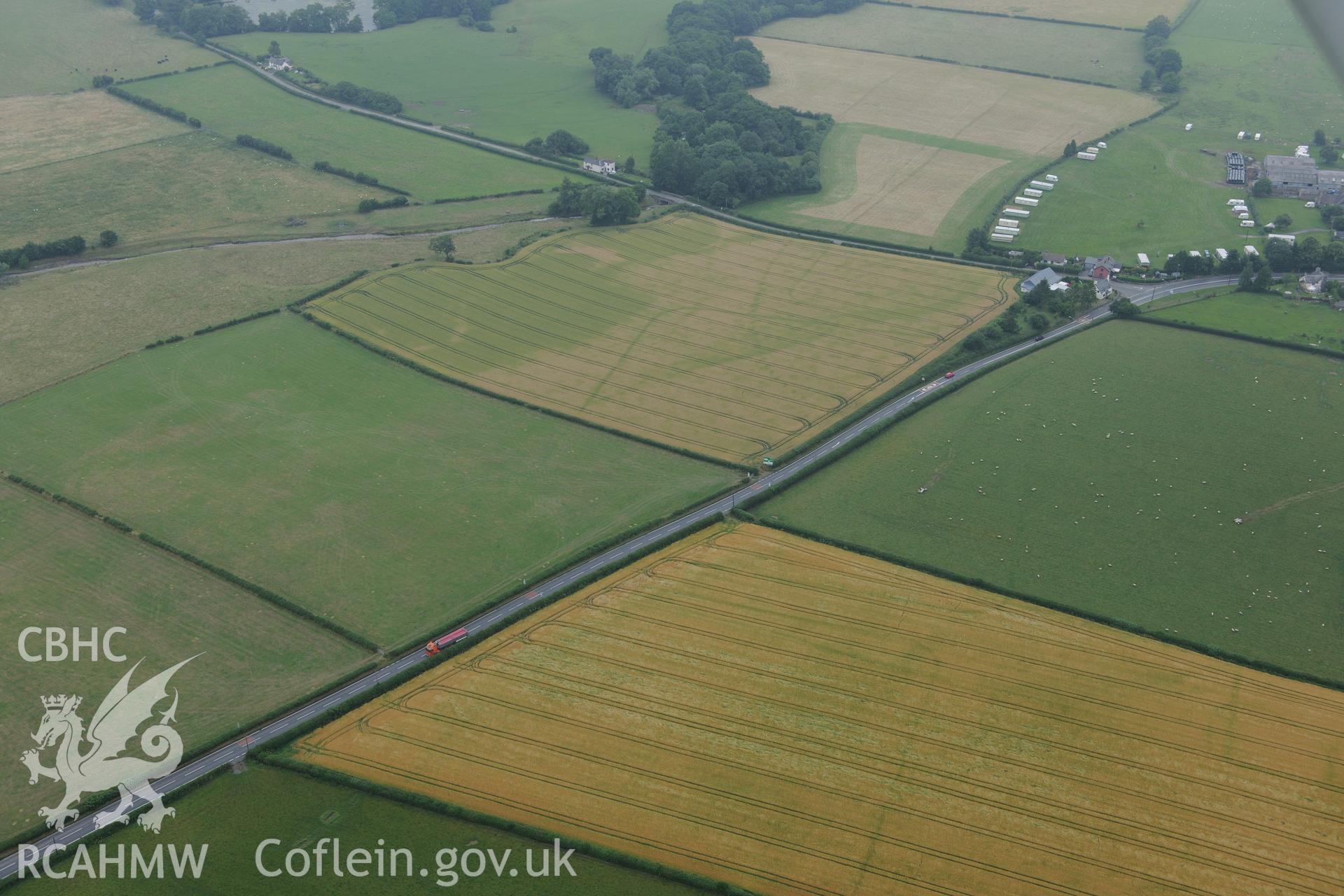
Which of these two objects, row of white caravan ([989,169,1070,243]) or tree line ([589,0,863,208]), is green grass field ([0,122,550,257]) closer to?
tree line ([589,0,863,208])

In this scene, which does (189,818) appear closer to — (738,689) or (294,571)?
(294,571)

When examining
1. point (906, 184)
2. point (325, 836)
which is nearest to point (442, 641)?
point (325, 836)

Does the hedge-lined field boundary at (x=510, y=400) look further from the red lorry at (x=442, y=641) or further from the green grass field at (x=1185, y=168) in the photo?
the green grass field at (x=1185, y=168)

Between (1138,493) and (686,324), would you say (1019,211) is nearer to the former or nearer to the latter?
(686,324)

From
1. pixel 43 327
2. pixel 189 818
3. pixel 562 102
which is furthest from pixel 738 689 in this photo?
pixel 562 102

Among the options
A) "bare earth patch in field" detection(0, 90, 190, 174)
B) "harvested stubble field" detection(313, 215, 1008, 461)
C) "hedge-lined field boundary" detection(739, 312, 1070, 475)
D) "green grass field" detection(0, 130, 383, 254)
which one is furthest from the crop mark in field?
"bare earth patch in field" detection(0, 90, 190, 174)

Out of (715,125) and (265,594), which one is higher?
(715,125)

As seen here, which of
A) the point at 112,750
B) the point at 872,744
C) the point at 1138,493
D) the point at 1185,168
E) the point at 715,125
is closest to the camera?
the point at 112,750

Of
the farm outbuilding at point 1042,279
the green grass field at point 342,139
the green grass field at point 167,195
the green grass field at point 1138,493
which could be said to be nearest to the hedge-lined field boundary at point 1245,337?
the green grass field at point 1138,493
